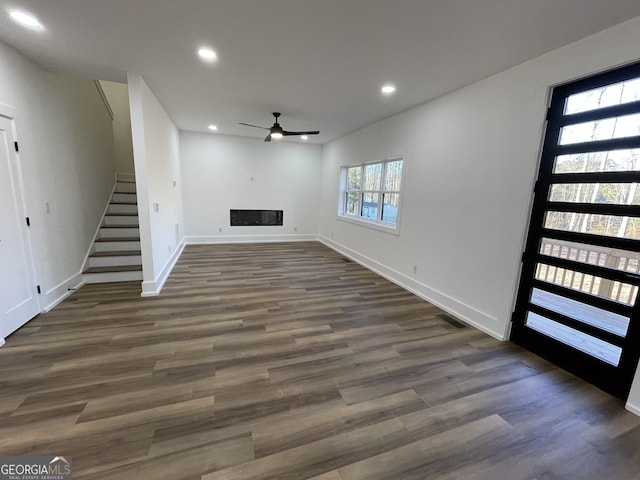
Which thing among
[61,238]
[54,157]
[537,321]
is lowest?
Result: [537,321]

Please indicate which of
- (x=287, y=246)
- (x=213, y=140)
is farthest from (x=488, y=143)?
(x=213, y=140)

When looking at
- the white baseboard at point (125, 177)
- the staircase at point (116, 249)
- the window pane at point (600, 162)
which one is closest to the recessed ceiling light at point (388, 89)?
the window pane at point (600, 162)

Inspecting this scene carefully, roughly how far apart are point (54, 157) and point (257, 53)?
2.87 meters

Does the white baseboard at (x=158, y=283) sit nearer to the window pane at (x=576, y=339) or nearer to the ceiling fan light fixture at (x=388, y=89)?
the ceiling fan light fixture at (x=388, y=89)

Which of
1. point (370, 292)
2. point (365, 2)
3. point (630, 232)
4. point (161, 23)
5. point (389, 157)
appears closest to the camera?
point (365, 2)

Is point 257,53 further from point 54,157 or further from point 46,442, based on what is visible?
point 46,442

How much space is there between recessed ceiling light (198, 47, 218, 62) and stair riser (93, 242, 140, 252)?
324cm

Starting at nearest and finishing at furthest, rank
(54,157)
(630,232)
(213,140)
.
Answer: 1. (630,232)
2. (54,157)
3. (213,140)

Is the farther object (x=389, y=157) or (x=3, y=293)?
(x=389, y=157)

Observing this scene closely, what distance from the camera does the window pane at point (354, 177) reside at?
19.9 ft

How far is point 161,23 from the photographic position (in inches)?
86.4

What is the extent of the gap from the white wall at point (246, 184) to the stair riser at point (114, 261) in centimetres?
260

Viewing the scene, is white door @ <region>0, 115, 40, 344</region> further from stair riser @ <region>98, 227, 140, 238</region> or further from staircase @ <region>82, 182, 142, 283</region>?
stair riser @ <region>98, 227, 140, 238</region>

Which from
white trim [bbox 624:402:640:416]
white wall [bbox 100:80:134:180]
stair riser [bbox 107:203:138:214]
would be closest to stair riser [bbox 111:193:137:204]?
stair riser [bbox 107:203:138:214]
